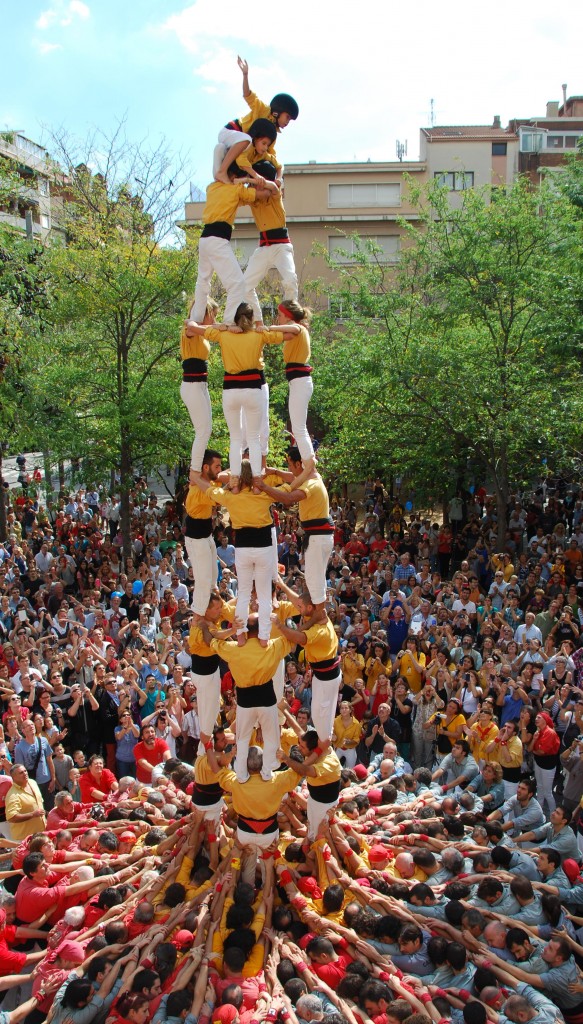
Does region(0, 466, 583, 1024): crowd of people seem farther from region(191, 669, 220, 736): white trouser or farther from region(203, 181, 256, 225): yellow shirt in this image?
region(203, 181, 256, 225): yellow shirt

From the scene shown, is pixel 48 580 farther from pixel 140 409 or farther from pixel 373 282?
pixel 373 282

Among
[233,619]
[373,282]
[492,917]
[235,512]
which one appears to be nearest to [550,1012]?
[492,917]

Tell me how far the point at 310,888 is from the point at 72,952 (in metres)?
2.04

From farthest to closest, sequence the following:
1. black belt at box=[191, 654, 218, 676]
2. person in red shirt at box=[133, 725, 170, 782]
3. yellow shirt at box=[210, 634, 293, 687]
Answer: person in red shirt at box=[133, 725, 170, 782]
black belt at box=[191, 654, 218, 676]
yellow shirt at box=[210, 634, 293, 687]

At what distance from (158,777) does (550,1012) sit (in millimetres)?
4740

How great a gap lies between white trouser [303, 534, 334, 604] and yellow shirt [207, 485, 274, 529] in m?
0.63

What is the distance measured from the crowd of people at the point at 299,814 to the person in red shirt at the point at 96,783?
32 millimetres

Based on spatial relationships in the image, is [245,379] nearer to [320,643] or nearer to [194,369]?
[194,369]

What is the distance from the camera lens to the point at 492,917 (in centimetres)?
672

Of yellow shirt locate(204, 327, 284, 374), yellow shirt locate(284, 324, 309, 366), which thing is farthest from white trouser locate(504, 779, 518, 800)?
yellow shirt locate(204, 327, 284, 374)

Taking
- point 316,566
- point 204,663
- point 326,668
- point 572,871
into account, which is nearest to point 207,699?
point 204,663

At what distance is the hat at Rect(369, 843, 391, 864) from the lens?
25.1 ft

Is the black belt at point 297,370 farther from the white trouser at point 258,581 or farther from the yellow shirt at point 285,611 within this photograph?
the yellow shirt at point 285,611

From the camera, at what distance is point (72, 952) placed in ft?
21.2
